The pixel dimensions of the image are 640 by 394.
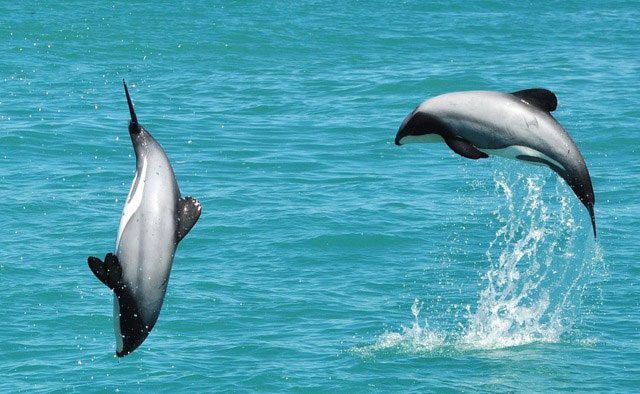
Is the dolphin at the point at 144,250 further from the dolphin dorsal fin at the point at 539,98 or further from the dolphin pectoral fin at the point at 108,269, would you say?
the dolphin dorsal fin at the point at 539,98

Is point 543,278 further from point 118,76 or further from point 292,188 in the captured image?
point 118,76

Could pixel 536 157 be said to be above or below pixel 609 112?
above

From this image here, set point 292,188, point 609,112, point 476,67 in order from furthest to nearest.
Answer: point 476,67
point 609,112
point 292,188

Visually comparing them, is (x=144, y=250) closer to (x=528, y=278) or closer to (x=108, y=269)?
(x=108, y=269)

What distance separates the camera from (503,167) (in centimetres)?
2927

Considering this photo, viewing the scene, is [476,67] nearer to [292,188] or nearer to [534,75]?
[534,75]

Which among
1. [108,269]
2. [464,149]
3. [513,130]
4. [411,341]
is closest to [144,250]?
[108,269]

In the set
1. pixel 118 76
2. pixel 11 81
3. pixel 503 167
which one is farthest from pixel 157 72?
pixel 503 167

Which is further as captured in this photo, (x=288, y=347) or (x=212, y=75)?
(x=212, y=75)

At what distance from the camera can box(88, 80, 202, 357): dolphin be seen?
10.7 meters

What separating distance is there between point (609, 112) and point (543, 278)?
10.3 m

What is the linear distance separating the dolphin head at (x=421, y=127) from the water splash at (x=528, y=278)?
7310 mm

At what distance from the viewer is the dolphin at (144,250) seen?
10.7 m

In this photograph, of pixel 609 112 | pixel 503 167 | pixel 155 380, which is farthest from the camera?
pixel 609 112
